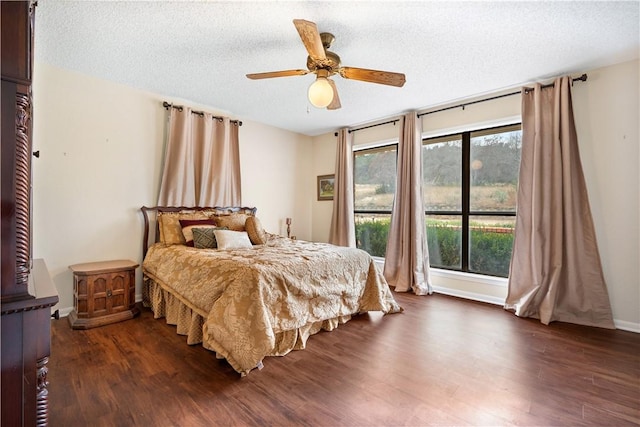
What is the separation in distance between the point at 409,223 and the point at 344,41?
2.52 metres

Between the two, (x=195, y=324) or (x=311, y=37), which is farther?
(x=195, y=324)

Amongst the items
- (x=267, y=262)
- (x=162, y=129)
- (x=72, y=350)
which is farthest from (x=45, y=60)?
(x=267, y=262)

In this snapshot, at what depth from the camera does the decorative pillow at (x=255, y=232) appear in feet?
11.8

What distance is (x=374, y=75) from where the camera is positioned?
230 cm

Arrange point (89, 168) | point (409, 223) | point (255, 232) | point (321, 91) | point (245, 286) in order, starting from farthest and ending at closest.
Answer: point (409, 223)
point (255, 232)
point (89, 168)
point (321, 91)
point (245, 286)

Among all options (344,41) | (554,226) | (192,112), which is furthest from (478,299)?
(192,112)

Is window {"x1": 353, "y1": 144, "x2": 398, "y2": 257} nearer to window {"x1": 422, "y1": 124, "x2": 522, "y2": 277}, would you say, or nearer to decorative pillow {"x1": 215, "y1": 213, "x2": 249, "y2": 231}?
window {"x1": 422, "y1": 124, "x2": 522, "y2": 277}

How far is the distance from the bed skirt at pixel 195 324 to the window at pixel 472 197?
2.01 m

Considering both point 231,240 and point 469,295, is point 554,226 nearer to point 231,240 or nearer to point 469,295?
point 469,295

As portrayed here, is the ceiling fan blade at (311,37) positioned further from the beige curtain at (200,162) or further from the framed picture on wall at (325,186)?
the framed picture on wall at (325,186)

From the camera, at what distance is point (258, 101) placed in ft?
12.6

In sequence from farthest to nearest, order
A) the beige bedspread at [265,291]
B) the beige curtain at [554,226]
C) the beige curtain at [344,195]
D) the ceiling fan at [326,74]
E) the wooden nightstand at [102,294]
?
the beige curtain at [344,195] → the beige curtain at [554,226] → the wooden nightstand at [102,294] → the ceiling fan at [326,74] → the beige bedspread at [265,291]

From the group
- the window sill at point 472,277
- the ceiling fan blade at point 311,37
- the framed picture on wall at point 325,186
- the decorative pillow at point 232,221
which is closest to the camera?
the ceiling fan blade at point 311,37

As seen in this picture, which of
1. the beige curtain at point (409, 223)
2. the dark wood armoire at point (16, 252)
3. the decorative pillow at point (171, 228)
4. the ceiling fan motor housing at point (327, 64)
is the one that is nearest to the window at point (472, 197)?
the beige curtain at point (409, 223)
